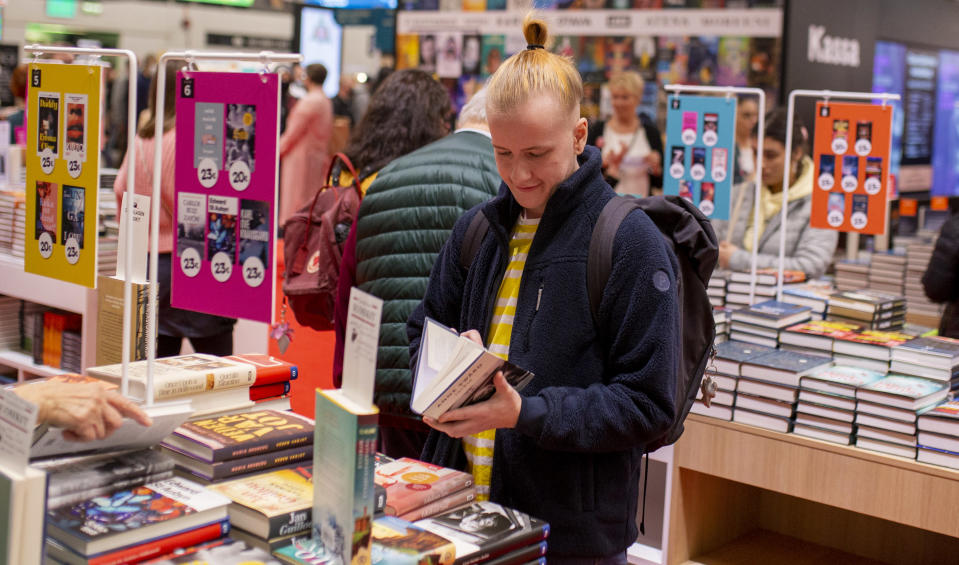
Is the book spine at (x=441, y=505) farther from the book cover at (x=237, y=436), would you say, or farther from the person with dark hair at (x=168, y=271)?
→ the person with dark hair at (x=168, y=271)

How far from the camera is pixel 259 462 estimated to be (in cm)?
190

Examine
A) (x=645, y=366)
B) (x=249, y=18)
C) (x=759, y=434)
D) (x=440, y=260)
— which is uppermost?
(x=249, y=18)

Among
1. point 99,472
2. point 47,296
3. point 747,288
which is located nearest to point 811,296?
point 747,288

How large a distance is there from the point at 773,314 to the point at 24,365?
3379mm

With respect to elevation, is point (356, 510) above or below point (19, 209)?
below

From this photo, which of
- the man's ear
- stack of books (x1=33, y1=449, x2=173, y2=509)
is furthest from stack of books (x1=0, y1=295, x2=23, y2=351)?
the man's ear

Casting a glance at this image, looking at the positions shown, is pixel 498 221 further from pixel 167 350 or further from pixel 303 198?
pixel 303 198

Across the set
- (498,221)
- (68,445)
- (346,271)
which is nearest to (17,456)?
(68,445)

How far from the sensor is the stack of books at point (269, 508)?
5.53ft

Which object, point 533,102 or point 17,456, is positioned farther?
point 533,102

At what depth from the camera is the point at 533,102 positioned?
1944 mm

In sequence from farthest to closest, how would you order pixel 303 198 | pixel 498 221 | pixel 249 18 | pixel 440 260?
pixel 249 18 → pixel 303 198 → pixel 440 260 → pixel 498 221

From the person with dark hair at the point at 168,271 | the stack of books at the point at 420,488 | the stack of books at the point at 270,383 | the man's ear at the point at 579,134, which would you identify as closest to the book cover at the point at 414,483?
the stack of books at the point at 420,488

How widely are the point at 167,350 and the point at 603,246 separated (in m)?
2.75
